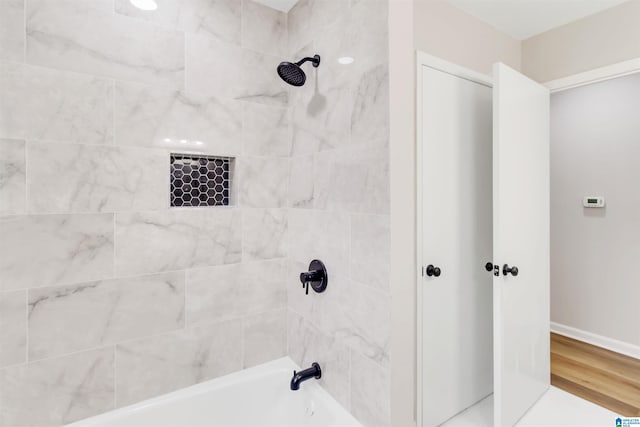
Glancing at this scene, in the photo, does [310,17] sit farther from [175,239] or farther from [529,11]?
[529,11]

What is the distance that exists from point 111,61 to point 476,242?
2.17 meters

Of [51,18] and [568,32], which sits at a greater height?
[568,32]

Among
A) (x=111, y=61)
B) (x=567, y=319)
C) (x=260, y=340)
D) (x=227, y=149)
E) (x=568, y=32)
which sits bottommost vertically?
(x=567, y=319)

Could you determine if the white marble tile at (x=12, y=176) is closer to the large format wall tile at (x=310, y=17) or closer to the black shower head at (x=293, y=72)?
the black shower head at (x=293, y=72)

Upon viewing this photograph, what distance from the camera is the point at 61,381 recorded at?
137cm

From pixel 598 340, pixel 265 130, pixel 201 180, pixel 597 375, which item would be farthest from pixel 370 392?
pixel 598 340

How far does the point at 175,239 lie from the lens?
5.22ft

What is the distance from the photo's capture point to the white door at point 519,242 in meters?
1.71

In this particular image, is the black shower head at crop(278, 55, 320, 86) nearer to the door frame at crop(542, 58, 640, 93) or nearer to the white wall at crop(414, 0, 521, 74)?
the white wall at crop(414, 0, 521, 74)

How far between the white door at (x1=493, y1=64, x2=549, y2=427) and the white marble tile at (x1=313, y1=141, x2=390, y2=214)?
31.5 inches

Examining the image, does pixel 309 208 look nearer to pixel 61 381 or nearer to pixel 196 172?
pixel 196 172

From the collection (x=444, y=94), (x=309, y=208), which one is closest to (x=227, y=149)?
(x=309, y=208)

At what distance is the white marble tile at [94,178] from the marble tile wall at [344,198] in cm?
72

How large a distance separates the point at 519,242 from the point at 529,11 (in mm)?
1539
